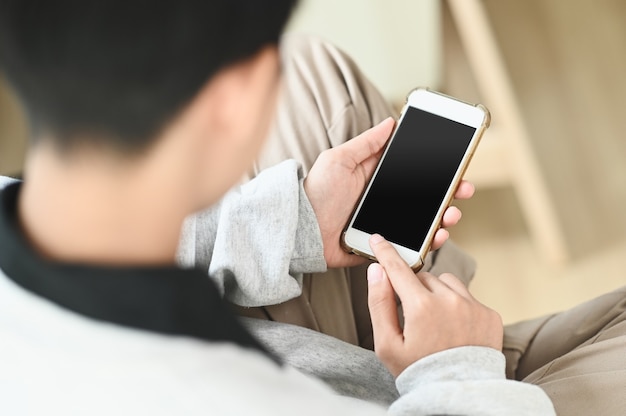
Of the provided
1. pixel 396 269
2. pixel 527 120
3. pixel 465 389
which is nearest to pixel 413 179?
pixel 396 269

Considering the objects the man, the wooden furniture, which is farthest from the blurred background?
the man

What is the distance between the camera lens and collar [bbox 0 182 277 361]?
1.25 ft

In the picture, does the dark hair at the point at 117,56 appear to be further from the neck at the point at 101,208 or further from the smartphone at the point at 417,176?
the smartphone at the point at 417,176

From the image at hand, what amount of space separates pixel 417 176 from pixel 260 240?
0.17 m

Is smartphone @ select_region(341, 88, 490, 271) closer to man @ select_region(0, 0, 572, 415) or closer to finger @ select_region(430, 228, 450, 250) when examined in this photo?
finger @ select_region(430, 228, 450, 250)

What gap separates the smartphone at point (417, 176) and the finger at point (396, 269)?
0.03 m

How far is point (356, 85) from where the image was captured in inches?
31.6

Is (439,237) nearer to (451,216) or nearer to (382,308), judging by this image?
(451,216)

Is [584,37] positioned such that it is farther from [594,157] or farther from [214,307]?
[214,307]

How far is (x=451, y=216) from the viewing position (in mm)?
706

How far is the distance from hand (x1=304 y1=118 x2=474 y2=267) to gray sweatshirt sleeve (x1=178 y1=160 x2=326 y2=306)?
0.02 meters

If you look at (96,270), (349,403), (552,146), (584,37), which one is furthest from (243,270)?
(584,37)

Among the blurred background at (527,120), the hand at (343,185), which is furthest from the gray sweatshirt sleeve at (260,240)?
the blurred background at (527,120)

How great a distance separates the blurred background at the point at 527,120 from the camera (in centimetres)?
120
